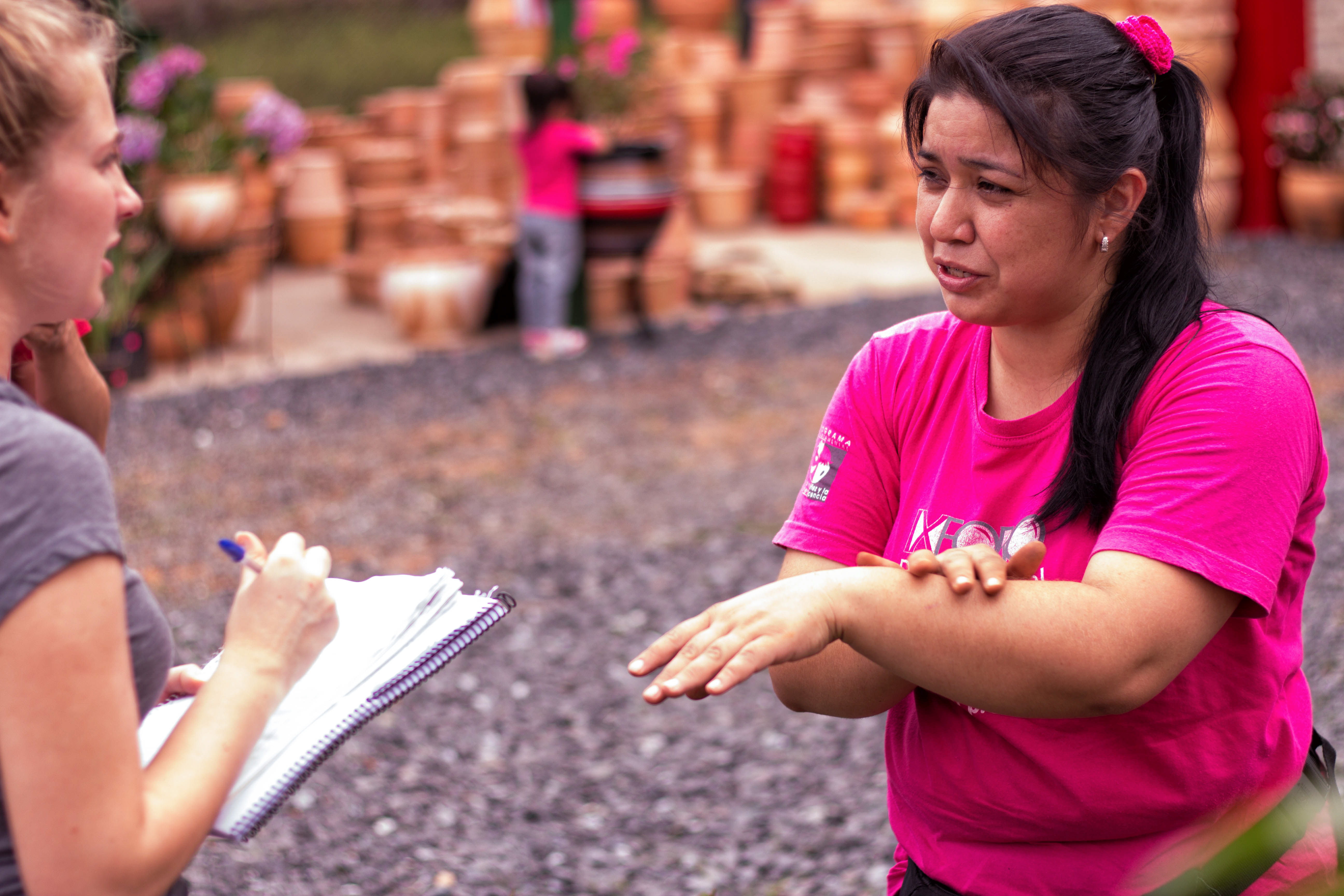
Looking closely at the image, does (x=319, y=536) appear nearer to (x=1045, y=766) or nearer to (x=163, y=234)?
(x=163, y=234)

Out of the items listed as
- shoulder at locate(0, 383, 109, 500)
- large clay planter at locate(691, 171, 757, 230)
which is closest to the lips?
shoulder at locate(0, 383, 109, 500)

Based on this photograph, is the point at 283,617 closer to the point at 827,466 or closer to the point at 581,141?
the point at 827,466

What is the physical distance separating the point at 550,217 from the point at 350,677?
656 centimetres

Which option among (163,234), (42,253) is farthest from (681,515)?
(42,253)

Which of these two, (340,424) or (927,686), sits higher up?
(927,686)

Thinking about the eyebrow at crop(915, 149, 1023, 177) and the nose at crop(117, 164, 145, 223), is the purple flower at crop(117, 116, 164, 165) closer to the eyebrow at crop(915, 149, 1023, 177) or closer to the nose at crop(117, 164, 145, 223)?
the nose at crop(117, 164, 145, 223)

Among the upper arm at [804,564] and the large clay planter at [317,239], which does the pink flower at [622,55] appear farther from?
the upper arm at [804,564]

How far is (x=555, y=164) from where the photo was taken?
759 centimetres

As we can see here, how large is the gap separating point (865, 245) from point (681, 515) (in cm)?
583

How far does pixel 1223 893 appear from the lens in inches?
60.2

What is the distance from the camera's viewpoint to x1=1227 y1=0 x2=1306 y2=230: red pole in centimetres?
988

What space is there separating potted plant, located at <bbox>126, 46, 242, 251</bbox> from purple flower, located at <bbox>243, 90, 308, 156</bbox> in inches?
5.9

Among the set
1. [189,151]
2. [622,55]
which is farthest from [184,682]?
[622,55]

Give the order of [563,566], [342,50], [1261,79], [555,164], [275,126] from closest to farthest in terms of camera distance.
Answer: [563,566]
[555,164]
[275,126]
[1261,79]
[342,50]
